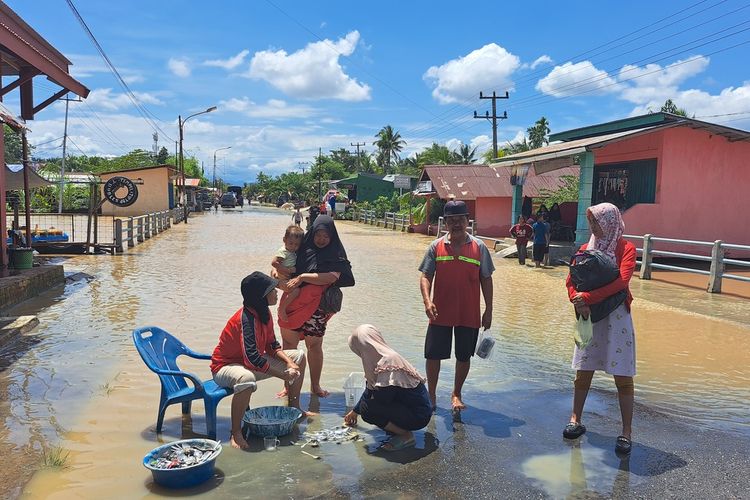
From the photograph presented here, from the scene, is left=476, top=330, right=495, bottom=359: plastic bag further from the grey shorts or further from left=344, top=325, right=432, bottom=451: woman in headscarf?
the grey shorts

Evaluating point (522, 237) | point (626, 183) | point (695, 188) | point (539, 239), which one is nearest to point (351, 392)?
point (539, 239)

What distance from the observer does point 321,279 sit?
477 cm

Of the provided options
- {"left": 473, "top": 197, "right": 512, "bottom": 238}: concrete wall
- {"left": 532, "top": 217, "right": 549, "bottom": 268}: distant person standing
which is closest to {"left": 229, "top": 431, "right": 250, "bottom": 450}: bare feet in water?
{"left": 532, "top": 217, "right": 549, "bottom": 268}: distant person standing

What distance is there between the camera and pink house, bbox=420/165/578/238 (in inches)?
1126

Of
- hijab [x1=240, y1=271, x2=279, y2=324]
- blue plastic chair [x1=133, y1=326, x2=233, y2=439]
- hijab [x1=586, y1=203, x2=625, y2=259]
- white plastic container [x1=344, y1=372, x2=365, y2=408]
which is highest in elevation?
hijab [x1=586, y1=203, x2=625, y2=259]

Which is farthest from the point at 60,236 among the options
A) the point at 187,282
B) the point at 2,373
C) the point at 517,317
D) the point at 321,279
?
the point at 321,279

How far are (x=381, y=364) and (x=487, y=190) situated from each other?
2550 centimetres

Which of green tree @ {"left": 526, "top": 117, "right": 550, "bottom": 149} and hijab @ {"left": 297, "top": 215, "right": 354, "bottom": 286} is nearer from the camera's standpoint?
hijab @ {"left": 297, "top": 215, "right": 354, "bottom": 286}

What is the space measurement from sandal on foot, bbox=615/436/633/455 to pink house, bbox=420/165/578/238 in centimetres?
2423

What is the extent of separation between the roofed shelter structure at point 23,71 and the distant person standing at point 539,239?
11587mm

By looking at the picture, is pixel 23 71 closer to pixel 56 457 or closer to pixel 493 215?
pixel 56 457

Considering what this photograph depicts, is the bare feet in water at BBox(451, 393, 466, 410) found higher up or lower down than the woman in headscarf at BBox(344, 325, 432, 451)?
lower down

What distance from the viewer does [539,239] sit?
644 inches

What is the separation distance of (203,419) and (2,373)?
252cm
